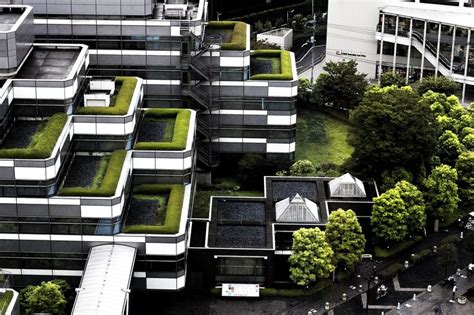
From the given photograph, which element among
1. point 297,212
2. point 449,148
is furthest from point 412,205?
point 449,148

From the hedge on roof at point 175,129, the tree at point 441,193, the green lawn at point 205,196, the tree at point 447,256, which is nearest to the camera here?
the hedge on roof at point 175,129

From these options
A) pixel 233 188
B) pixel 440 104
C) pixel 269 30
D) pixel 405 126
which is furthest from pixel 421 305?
pixel 269 30

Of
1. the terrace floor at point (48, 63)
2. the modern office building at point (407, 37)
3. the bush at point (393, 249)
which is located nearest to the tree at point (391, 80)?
the modern office building at point (407, 37)

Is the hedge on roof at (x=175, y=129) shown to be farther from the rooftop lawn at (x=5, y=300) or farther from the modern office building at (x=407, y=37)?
the modern office building at (x=407, y=37)

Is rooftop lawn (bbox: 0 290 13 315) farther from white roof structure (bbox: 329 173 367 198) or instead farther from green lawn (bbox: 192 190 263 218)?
white roof structure (bbox: 329 173 367 198)

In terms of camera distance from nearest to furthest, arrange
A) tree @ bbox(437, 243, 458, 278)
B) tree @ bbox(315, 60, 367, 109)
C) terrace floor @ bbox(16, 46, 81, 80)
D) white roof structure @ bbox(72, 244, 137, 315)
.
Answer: white roof structure @ bbox(72, 244, 137, 315) < terrace floor @ bbox(16, 46, 81, 80) < tree @ bbox(437, 243, 458, 278) < tree @ bbox(315, 60, 367, 109)

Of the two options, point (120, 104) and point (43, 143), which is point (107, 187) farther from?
point (120, 104)

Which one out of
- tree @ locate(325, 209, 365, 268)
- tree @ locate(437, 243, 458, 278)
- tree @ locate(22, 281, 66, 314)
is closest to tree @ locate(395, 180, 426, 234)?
tree @ locate(437, 243, 458, 278)

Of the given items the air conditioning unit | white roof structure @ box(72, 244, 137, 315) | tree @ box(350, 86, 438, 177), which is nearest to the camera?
white roof structure @ box(72, 244, 137, 315)
